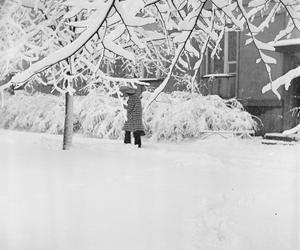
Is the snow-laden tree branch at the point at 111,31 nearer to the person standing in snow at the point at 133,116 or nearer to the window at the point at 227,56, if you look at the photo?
the window at the point at 227,56

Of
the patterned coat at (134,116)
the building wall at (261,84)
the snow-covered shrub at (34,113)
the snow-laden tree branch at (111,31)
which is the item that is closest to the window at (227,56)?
the building wall at (261,84)

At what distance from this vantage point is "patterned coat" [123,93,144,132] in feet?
32.5

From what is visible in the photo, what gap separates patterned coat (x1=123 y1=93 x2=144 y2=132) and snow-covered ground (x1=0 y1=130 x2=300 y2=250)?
8.50 ft

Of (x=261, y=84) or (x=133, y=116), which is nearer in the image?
(x=133, y=116)

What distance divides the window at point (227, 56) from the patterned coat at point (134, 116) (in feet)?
13.2

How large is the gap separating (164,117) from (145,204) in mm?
7327

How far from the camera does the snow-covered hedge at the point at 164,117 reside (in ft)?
36.7

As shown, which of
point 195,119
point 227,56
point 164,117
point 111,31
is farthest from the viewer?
point 227,56

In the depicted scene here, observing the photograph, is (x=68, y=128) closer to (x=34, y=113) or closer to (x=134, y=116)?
(x=134, y=116)

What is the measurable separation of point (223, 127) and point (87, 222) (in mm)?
8016

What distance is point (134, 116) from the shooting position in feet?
32.7

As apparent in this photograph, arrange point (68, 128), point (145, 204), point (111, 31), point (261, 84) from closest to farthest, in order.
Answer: point (111, 31) < point (145, 204) < point (68, 128) < point (261, 84)

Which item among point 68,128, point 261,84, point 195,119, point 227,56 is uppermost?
point 227,56

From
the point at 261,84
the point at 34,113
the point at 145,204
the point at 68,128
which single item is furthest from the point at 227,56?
the point at 145,204
